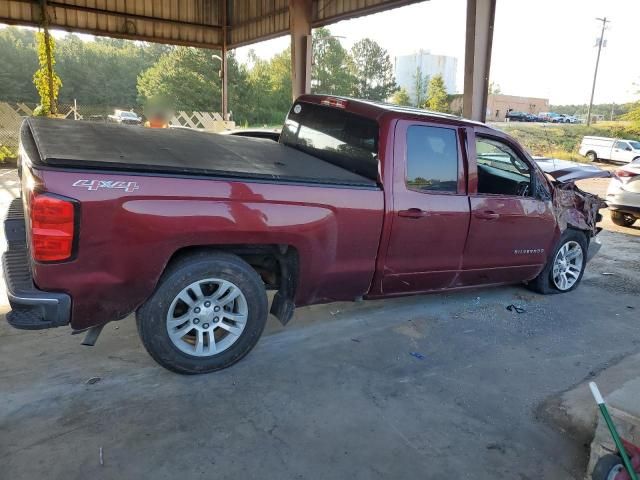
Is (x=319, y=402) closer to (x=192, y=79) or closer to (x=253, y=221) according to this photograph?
(x=253, y=221)

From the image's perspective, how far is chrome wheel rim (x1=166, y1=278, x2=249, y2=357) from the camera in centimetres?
343

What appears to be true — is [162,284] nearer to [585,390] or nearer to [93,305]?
[93,305]

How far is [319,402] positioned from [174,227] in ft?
4.79

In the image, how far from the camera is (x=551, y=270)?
5699mm

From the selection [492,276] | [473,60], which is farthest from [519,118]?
[492,276]

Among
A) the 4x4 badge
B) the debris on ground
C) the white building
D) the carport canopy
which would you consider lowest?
the debris on ground

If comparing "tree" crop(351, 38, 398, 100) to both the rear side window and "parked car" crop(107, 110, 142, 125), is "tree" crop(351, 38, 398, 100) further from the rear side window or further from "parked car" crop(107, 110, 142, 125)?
the rear side window

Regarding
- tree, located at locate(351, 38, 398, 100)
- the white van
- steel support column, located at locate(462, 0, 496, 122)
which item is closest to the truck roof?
steel support column, located at locate(462, 0, 496, 122)

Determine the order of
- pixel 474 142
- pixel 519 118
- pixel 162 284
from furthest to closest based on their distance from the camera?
pixel 519 118, pixel 474 142, pixel 162 284

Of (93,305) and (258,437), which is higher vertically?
(93,305)

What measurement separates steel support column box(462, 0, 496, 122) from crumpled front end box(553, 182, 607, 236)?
11.1 feet

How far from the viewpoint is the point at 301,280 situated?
3797mm

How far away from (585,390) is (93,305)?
3.40 m

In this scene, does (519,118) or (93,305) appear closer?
(93,305)
